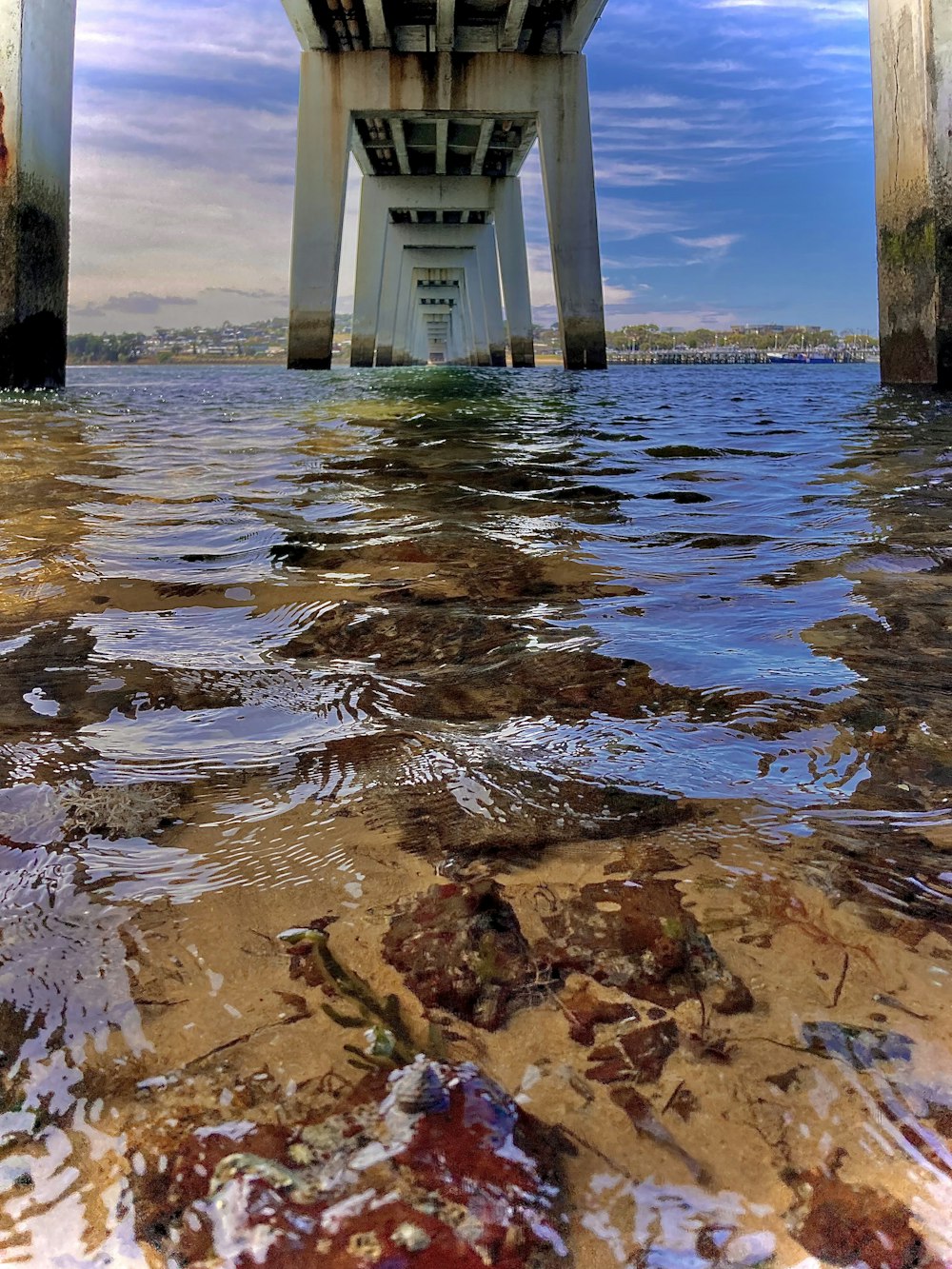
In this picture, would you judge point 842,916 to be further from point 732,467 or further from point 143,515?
point 732,467

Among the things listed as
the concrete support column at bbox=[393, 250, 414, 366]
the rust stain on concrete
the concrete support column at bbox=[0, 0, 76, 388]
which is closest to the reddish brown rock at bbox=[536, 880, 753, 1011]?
the concrete support column at bbox=[0, 0, 76, 388]

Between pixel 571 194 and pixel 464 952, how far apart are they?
77.8 ft

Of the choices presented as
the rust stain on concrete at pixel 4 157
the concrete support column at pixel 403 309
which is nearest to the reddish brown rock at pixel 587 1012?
the rust stain on concrete at pixel 4 157

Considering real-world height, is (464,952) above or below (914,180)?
below

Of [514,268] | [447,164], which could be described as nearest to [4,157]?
[447,164]

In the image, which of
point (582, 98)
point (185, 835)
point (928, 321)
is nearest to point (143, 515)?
point (185, 835)

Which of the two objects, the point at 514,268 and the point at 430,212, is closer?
the point at 514,268

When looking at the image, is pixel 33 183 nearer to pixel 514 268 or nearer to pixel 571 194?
pixel 571 194

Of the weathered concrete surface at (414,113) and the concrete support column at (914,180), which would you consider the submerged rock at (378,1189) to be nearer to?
the concrete support column at (914,180)

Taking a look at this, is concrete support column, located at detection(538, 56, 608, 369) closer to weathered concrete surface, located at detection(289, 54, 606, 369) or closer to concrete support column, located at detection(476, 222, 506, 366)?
weathered concrete surface, located at detection(289, 54, 606, 369)

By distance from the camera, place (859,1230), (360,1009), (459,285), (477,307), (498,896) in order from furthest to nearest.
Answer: (459,285) < (477,307) < (498,896) < (360,1009) < (859,1230)

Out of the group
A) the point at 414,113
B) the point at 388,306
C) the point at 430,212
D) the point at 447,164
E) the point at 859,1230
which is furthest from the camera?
the point at 388,306

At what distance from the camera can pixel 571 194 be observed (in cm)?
2186

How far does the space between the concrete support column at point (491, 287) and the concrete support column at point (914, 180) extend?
102 feet
